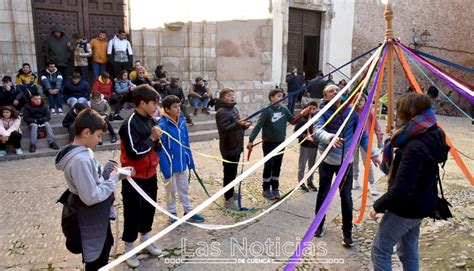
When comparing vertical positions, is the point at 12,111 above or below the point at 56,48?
below

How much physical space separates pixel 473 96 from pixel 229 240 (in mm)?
2867

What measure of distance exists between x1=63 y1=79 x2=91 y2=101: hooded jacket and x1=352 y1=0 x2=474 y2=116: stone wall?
1126 cm

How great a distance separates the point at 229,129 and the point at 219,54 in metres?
7.64

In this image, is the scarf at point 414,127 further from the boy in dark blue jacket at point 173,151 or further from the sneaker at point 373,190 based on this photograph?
the sneaker at point 373,190

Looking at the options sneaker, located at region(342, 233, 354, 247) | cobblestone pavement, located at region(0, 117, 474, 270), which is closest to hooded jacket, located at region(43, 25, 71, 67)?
cobblestone pavement, located at region(0, 117, 474, 270)

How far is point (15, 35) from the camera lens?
8.89 metres

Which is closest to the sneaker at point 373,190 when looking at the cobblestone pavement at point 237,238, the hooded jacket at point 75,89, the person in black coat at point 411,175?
the cobblestone pavement at point 237,238

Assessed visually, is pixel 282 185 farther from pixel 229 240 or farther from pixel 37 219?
pixel 37 219

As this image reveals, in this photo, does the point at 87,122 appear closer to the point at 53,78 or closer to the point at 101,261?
the point at 101,261

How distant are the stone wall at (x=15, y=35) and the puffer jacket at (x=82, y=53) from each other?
0.99m

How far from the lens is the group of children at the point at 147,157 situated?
2510mm

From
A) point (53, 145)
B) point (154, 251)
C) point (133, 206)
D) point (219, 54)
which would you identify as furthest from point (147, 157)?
point (219, 54)

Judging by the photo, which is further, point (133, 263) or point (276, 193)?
point (276, 193)

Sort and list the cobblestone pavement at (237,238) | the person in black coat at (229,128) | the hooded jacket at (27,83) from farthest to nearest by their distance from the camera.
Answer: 1. the hooded jacket at (27,83)
2. the person in black coat at (229,128)
3. the cobblestone pavement at (237,238)
